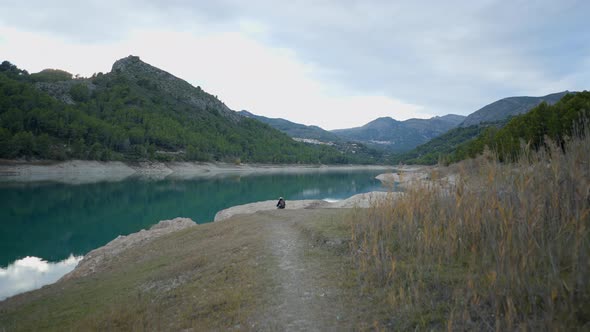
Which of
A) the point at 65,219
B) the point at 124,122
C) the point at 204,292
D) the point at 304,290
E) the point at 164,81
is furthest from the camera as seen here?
the point at 164,81

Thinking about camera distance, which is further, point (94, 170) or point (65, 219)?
point (94, 170)

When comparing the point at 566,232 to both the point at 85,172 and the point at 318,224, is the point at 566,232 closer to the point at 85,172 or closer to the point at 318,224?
the point at 318,224

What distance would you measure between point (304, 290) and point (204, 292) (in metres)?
2.61

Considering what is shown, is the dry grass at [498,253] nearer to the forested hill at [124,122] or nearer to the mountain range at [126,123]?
the mountain range at [126,123]

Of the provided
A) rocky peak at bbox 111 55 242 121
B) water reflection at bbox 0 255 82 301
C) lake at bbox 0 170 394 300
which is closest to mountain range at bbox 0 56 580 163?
rocky peak at bbox 111 55 242 121

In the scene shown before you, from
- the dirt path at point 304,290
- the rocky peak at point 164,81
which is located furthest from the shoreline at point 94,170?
the rocky peak at point 164,81

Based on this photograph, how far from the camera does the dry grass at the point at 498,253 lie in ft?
10.2

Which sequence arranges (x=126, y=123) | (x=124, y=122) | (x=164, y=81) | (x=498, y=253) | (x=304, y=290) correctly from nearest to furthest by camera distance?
(x=498, y=253)
(x=304, y=290)
(x=126, y=123)
(x=124, y=122)
(x=164, y=81)

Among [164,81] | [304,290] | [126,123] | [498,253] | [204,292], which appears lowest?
[204,292]

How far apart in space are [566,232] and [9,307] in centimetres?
1436

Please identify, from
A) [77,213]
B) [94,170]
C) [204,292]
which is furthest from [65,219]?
[94,170]

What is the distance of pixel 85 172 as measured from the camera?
235 ft

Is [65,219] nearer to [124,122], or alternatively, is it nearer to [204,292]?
[204,292]

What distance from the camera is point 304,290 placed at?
6430 millimetres
